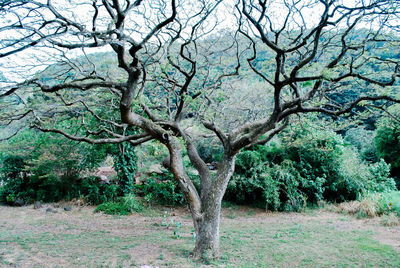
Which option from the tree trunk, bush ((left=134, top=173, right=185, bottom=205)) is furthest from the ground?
bush ((left=134, top=173, right=185, bottom=205))

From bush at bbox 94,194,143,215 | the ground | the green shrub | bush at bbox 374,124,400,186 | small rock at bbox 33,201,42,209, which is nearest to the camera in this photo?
the ground

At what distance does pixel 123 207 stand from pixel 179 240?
3889 millimetres

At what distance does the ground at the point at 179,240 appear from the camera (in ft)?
16.6

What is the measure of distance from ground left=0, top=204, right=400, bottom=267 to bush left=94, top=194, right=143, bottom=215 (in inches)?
11.3

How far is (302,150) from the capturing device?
1095 cm

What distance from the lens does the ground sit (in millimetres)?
5051

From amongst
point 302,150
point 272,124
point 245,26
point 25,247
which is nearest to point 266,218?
point 302,150

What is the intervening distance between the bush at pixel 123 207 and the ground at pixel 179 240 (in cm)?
29

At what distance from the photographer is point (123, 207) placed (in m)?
9.73

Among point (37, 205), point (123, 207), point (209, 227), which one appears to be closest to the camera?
point (209, 227)

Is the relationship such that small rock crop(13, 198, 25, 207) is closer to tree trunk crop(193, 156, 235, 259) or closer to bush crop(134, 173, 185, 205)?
bush crop(134, 173, 185, 205)

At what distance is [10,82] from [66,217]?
645 centimetres

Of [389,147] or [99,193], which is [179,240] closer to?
[99,193]

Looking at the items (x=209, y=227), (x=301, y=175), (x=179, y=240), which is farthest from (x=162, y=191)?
(x=209, y=227)
